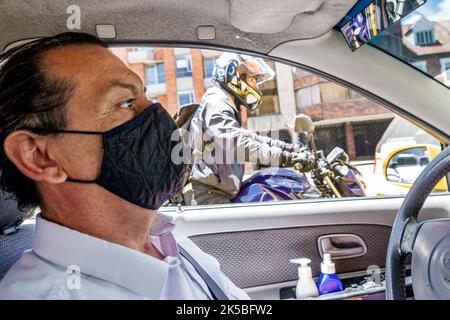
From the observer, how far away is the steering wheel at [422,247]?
917 mm

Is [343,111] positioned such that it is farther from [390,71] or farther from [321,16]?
[321,16]

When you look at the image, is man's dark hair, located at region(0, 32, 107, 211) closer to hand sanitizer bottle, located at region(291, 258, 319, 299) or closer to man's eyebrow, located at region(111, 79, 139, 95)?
man's eyebrow, located at region(111, 79, 139, 95)

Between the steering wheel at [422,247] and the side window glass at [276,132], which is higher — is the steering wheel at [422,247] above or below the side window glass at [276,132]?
below

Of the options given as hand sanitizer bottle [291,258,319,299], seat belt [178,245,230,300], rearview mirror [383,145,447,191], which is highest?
rearview mirror [383,145,447,191]

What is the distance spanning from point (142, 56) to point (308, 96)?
57 cm

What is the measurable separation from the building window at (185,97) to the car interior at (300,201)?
0.49 feet

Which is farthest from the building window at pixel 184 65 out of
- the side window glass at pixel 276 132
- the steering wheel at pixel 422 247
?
the steering wheel at pixel 422 247

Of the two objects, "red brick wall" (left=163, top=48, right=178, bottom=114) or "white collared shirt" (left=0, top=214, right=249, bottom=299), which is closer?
"white collared shirt" (left=0, top=214, right=249, bottom=299)

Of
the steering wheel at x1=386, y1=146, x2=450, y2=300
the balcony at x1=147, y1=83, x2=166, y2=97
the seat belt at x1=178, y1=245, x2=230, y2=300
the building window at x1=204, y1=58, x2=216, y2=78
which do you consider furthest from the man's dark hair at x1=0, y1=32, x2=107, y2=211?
the steering wheel at x1=386, y1=146, x2=450, y2=300

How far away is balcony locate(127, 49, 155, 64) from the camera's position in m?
1.28

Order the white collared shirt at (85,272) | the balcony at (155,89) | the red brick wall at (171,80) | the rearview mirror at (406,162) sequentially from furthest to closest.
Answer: the rearview mirror at (406,162) → the red brick wall at (171,80) → the balcony at (155,89) → the white collared shirt at (85,272)

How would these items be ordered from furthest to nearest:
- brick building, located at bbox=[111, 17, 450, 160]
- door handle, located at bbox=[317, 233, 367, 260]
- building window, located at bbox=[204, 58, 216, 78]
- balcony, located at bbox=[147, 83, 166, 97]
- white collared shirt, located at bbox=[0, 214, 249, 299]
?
1. door handle, located at bbox=[317, 233, 367, 260]
2. building window, located at bbox=[204, 58, 216, 78]
3. brick building, located at bbox=[111, 17, 450, 160]
4. balcony, located at bbox=[147, 83, 166, 97]
5. white collared shirt, located at bbox=[0, 214, 249, 299]

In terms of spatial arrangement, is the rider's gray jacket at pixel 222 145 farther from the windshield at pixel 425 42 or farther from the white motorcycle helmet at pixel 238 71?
the windshield at pixel 425 42

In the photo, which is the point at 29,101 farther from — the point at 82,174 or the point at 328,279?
the point at 328,279
